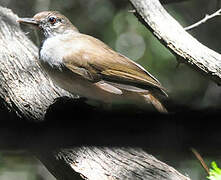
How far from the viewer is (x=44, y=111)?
3.17 meters

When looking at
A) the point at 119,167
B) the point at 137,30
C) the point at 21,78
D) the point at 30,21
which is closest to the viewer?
the point at 119,167

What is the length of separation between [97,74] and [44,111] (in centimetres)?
103

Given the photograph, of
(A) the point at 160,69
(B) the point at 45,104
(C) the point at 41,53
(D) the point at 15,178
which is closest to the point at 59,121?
(B) the point at 45,104

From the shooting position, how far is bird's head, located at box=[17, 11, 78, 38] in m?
4.55

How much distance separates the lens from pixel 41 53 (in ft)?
14.0

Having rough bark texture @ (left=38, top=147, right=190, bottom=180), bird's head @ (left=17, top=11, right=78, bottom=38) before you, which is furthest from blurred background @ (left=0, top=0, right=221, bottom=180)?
rough bark texture @ (left=38, top=147, right=190, bottom=180)

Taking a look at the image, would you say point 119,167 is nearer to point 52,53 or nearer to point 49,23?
point 52,53

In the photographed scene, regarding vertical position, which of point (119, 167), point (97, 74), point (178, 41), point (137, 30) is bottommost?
point (119, 167)

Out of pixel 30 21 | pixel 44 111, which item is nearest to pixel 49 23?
pixel 30 21

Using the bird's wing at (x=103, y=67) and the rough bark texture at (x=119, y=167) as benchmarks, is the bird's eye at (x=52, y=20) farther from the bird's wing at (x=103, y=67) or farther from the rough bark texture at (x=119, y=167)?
the rough bark texture at (x=119, y=167)

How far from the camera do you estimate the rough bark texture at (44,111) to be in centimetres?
271

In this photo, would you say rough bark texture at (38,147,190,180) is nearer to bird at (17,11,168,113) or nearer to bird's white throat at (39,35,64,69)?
bird at (17,11,168,113)

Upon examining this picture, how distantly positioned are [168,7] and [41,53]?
14.8 feet

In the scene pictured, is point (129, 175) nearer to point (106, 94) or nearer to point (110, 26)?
point (106, 94)
